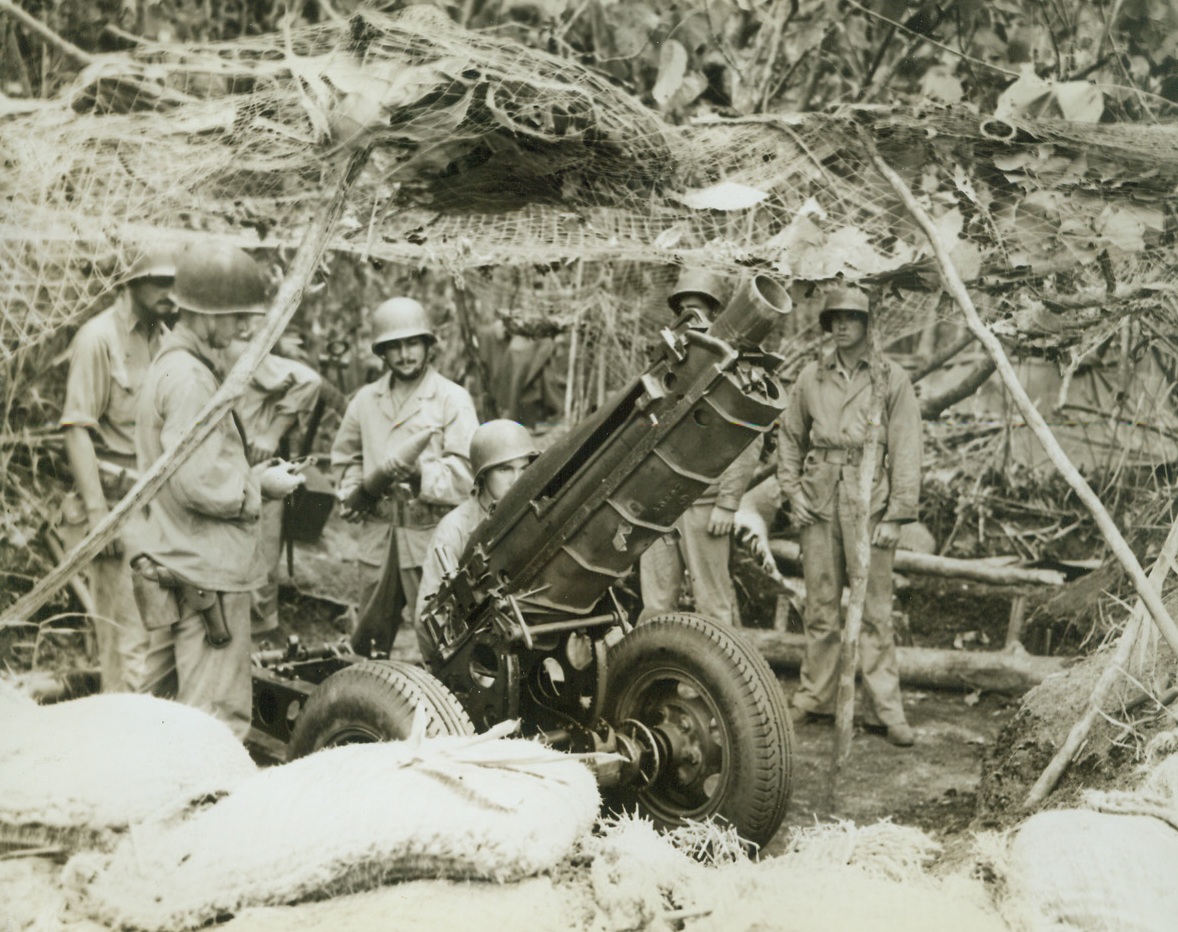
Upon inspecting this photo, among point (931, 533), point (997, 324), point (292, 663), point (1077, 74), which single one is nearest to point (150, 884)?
point (292, 663)

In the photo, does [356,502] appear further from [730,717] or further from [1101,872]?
[1101,872]

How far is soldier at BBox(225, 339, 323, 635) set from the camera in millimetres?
5703

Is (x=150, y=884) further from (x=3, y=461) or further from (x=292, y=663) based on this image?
(x=292, y=663)

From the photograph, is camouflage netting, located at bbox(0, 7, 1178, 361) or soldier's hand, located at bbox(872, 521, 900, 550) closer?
camouflage netting, located at bbox(0, 7, 1178, 361)

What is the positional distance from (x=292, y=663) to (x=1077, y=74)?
4.40 meters

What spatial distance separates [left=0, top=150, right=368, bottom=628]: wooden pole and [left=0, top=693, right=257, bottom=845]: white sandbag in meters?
0.41

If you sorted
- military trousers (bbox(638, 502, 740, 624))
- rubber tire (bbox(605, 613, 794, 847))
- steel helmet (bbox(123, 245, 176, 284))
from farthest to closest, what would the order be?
military trousers (bbox(638, 502, 740, 624)) → steel helmet (bbox(123, 245, 176, 284)) → rubber tire (bbox(605, 613, 794, 847))

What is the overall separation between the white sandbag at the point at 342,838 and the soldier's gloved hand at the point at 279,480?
223cm

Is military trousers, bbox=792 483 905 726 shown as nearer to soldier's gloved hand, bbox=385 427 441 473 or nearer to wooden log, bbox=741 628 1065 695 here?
wooden log, bbox=741 628 1065 695

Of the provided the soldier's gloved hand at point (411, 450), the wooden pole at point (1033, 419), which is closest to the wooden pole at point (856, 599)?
the wooden pole at point (1033, 419)

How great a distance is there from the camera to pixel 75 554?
3.67 metres

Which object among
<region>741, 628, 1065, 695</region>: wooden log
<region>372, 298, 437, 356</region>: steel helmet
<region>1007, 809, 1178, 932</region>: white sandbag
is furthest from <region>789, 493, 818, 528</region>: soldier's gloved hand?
<region>1007, 809, 1178, 932</region>: white sandbag

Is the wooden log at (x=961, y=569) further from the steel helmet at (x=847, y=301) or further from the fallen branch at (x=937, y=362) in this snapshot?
the steel helmet at (x=847, y=301)

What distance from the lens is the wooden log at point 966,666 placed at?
5875 mm
